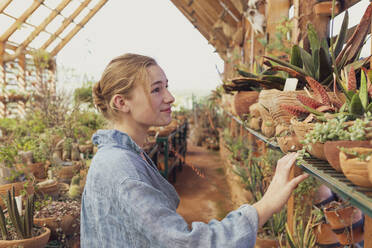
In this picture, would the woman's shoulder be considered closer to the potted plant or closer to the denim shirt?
the denim shirt

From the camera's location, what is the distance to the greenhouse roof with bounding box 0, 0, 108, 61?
8.95 meters

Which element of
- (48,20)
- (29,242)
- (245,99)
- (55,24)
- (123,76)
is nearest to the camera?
(123,76)

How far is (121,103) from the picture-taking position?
4.02 feet

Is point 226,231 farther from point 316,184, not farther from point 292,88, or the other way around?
point 316,184

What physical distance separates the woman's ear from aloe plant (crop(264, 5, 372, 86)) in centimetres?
65

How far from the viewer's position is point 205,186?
17.9ft

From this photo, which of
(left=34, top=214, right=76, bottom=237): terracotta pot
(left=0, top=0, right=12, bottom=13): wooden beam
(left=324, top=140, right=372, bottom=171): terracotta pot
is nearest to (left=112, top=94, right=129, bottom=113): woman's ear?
(left=324, top=140, right=372, bottom=171): terracotta pot

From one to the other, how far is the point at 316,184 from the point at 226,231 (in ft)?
4.22

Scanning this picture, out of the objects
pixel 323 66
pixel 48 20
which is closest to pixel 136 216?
pixel 323 66

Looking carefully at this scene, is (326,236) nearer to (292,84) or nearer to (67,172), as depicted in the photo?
(292,84)

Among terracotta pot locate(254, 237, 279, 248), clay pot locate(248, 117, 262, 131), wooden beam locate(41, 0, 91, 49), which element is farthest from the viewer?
wooden beam locate(41, 0, 91, 49)

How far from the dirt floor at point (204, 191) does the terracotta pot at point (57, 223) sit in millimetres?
1078

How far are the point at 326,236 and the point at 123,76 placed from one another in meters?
1.30

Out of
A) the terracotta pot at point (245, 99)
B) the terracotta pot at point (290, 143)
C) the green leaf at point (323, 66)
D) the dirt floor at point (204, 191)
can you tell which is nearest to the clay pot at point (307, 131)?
the terracotta pot at point (290, 143)
